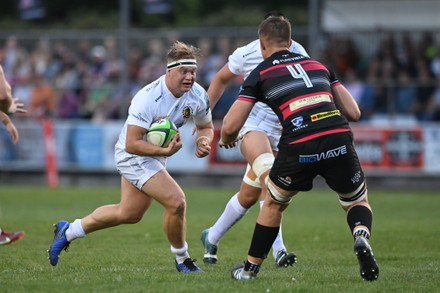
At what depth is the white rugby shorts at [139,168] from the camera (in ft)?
28.1

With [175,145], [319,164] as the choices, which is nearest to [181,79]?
[175,145]

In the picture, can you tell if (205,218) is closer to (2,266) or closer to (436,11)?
(2,266)

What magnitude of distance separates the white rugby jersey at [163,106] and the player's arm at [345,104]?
1.49 metres

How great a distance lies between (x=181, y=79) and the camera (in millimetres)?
8586

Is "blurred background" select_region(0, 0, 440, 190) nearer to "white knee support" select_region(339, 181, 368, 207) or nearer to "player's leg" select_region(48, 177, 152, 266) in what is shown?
"player's leg" select_region(48, 177, 152, 266)

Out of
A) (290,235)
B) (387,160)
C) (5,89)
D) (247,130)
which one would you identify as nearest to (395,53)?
(387,160)

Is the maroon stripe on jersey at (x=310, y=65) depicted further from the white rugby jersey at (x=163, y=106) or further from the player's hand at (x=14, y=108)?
the player's hand at (x=14, y=108)

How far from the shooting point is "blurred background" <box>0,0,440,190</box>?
20469 mm

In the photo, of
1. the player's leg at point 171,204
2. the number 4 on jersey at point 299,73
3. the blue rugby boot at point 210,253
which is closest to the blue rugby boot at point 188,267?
the player's leg at point 171,204

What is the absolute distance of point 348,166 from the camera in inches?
302

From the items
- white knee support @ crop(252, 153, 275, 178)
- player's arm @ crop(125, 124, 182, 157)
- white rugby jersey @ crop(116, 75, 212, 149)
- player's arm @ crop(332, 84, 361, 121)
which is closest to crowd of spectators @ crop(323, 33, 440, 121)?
white knee support @ crop(252, 153, 275, 178)

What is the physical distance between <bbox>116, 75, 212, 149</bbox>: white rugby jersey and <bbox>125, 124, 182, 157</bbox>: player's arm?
7 centimetres

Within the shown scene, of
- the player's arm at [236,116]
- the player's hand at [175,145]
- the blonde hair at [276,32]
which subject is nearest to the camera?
the player's arm at [236,116]

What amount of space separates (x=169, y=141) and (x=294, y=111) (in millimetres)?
1304
